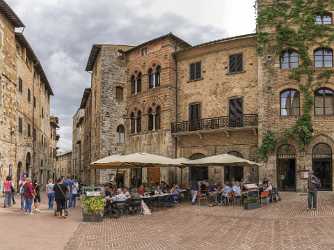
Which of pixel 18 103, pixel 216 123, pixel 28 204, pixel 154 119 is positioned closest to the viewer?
pixel 28 204

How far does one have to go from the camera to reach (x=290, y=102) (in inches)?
1046

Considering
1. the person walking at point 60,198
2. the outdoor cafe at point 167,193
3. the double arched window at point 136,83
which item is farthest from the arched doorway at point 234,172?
the person walking at point 60,198

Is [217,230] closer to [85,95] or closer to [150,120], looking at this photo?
[150,120]

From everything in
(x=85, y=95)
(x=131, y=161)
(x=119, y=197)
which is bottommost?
(x=119, y=197)

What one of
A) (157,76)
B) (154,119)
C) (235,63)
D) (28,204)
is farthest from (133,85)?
(28,204)

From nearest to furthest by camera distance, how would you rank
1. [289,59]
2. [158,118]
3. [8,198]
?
[8,198]
[289,59]
[158,118]

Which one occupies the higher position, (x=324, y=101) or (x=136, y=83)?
(x=136, y=83)

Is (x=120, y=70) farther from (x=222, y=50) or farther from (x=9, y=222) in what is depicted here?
(x=9, y=222)

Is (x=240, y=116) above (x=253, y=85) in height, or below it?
below

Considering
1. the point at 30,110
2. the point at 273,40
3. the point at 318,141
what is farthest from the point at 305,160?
the point at 30,110

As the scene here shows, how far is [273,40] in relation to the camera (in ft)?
88.6

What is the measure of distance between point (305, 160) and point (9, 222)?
56.0 ft

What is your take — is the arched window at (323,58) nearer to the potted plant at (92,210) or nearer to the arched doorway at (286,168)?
the arched doorway at (286,168)

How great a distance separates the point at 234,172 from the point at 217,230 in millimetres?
15003
